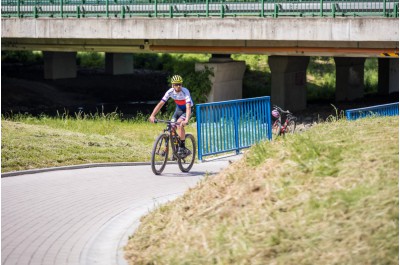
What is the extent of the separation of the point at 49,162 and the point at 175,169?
2.39 m

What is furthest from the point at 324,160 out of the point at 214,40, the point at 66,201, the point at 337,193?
the point at 214,40

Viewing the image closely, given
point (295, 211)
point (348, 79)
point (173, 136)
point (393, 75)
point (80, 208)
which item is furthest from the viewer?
point (393, 75)

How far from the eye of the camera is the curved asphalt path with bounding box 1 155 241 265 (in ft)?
34.2

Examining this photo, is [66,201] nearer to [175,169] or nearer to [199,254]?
[175,169]

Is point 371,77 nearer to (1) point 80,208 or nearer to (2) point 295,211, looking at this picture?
(1) point 80,208

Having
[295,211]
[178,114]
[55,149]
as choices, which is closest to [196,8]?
[55,149]

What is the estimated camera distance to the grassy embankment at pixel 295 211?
850 centimetres

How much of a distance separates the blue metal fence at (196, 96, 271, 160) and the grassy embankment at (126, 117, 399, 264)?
6.92m

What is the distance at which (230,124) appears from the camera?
61.8 feet

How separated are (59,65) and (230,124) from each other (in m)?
27.2

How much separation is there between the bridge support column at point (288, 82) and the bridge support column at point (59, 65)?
14.0 m

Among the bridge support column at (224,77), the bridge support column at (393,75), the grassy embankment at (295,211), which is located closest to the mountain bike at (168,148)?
the grassy embankment at (295,211)

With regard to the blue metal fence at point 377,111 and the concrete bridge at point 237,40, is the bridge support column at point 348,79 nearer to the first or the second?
the concrete bridge at point 237,40

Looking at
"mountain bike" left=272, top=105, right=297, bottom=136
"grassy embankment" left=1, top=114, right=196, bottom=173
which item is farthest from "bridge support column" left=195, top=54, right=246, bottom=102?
"grassy embankment" left=1, top=114, right=196, bottom=173
